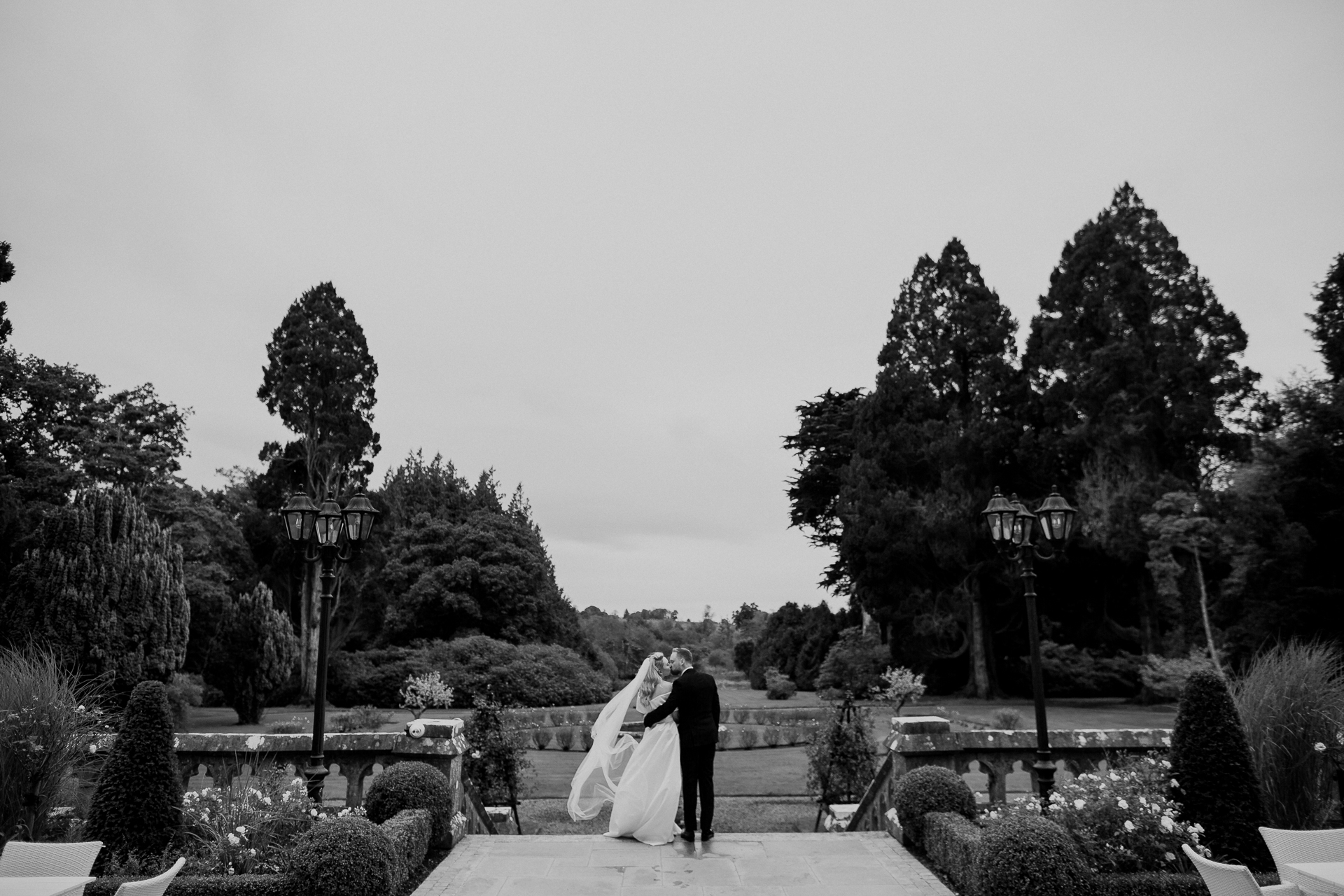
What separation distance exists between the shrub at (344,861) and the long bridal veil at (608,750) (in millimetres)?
3352

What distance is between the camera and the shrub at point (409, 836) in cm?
618

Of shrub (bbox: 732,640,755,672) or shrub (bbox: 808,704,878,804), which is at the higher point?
shrub (bbox: 808,704,878,804)

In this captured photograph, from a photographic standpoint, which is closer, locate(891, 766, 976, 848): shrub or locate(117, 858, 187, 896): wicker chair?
locate(117, 858, 187, 896): wicker chair

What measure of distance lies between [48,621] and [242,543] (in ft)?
62.2

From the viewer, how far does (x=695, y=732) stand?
7.93 metres

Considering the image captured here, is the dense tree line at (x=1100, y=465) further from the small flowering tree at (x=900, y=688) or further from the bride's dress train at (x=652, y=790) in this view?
the bride's dress train at (x=652, y=790)

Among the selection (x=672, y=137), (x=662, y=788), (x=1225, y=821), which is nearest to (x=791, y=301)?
(x=672, y=137)

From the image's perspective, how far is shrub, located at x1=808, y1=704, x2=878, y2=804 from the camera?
11.3 m

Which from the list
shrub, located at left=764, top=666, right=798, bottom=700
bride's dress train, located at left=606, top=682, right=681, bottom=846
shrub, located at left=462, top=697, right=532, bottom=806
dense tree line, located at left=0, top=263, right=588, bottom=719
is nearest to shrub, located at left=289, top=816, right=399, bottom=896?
bride's dress train, located at left=606, top=682, right=681, bottom=846

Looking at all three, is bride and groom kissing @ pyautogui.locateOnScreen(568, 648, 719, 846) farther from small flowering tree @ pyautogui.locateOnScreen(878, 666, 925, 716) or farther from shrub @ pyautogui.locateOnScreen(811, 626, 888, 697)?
shrub @ pyautogui.locateOnScreen(811, 626, 888, 697)

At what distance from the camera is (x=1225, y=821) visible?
618cm

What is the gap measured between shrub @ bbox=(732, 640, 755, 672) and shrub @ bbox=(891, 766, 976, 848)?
41.2 metres

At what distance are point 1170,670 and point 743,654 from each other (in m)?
29.6

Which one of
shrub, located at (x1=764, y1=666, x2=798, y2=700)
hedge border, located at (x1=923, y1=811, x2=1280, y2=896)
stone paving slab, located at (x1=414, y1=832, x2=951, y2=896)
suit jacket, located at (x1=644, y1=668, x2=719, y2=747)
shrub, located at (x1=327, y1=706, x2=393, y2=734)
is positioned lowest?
shrub, located at (x1=764, y1=666, x2=798, y2=700)
